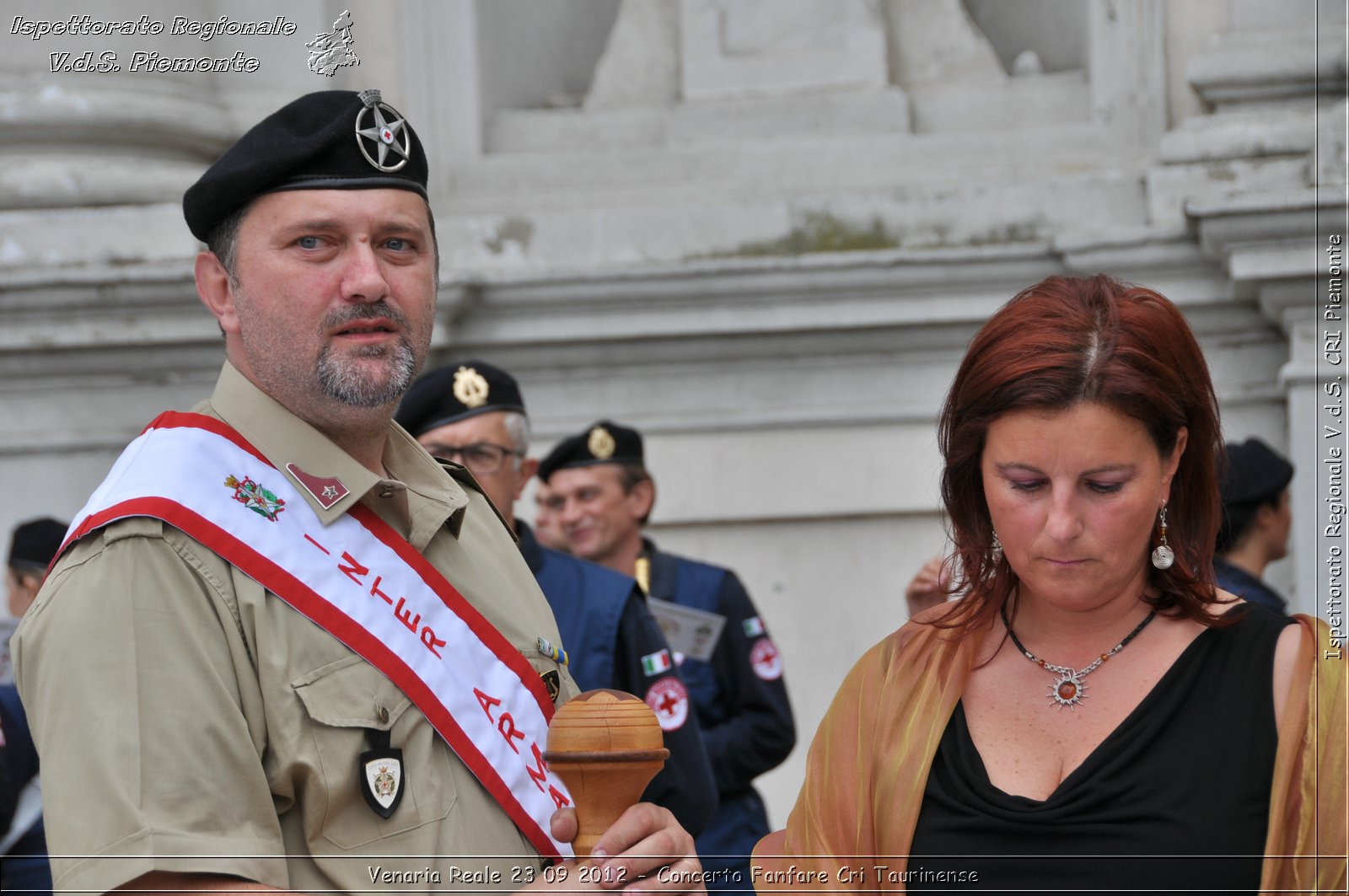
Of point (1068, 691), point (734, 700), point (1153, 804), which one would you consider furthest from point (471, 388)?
point (1153, 804)

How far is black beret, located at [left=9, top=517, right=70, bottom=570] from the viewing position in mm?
4527

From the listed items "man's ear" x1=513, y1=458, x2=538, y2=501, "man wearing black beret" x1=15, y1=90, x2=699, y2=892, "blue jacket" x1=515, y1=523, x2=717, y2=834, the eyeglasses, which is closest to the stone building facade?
"man's ear" x1=513, y1=458, x2=538, y2=501

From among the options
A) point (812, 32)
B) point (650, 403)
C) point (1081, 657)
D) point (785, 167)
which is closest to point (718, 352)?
point (650, 403)

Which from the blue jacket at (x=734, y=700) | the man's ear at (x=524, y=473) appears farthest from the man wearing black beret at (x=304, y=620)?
the blue jacket at (x=734, y=700)

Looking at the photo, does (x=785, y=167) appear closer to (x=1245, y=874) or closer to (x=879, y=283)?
(x=879, y=283)

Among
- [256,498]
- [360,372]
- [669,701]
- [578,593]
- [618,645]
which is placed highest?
[360,372]

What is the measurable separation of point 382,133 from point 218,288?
297mm

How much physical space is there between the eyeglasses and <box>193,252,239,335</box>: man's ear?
161 centimetres

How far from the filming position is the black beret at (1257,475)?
4086 millimetres

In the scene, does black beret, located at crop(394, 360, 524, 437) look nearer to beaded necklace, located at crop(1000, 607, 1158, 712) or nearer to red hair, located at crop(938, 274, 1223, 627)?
red hair, located at crop(938, 274, 1223, 627)

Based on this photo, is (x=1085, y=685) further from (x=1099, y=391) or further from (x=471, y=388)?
(x=471, y=388)

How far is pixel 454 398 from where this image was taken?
12.9 ft

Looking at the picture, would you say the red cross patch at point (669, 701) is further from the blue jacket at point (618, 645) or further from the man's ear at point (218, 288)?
the man's ear at point (218, 288)

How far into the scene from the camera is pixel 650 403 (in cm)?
538
